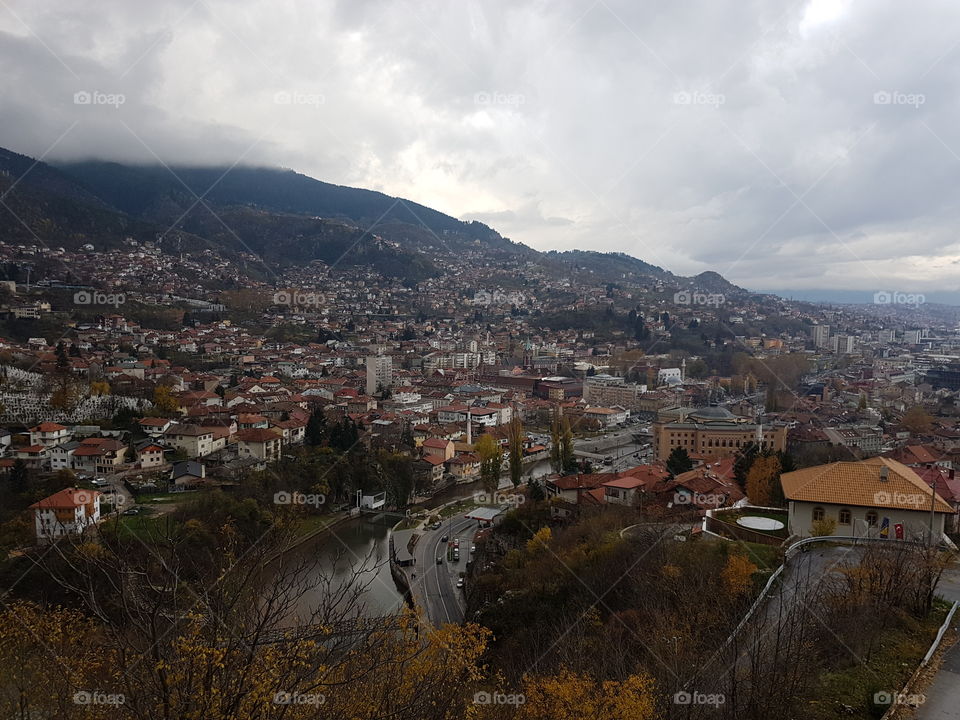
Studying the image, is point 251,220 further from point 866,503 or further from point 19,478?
point 866,503

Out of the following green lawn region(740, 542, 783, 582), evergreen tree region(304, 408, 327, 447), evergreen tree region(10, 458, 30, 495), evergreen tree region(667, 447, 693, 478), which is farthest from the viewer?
evergreen tree region(304, 408, 327, 447)

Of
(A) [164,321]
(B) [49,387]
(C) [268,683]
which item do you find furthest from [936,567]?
(A) [164,321]

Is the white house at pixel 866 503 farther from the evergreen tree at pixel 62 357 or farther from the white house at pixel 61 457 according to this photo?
the evergreen tree at pixel 62 357

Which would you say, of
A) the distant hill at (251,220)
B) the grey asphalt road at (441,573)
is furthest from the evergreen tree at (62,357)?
the distant hill at (251,220)

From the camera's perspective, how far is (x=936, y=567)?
4406 millimetres

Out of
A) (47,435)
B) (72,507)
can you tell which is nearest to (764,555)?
(72,507)

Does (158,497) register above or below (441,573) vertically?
above

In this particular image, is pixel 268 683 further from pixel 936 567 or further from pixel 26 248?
pixel 26 248

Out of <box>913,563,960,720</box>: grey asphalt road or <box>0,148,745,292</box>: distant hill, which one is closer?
<box>913,563,960,720</box>: grey asphalt road

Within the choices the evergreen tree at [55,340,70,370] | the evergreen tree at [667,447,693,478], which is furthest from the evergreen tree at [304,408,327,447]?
the evergreen tree at [55,340,70,370]

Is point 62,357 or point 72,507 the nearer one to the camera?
point 72,507

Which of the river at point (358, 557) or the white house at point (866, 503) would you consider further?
the river at point (358, 557)

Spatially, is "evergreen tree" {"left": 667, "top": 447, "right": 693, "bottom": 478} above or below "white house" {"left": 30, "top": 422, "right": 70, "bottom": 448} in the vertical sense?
below

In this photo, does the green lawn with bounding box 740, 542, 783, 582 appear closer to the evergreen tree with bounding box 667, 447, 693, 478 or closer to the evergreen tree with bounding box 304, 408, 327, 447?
the evergreen tree with bounding box 667, 447, 693, 478
